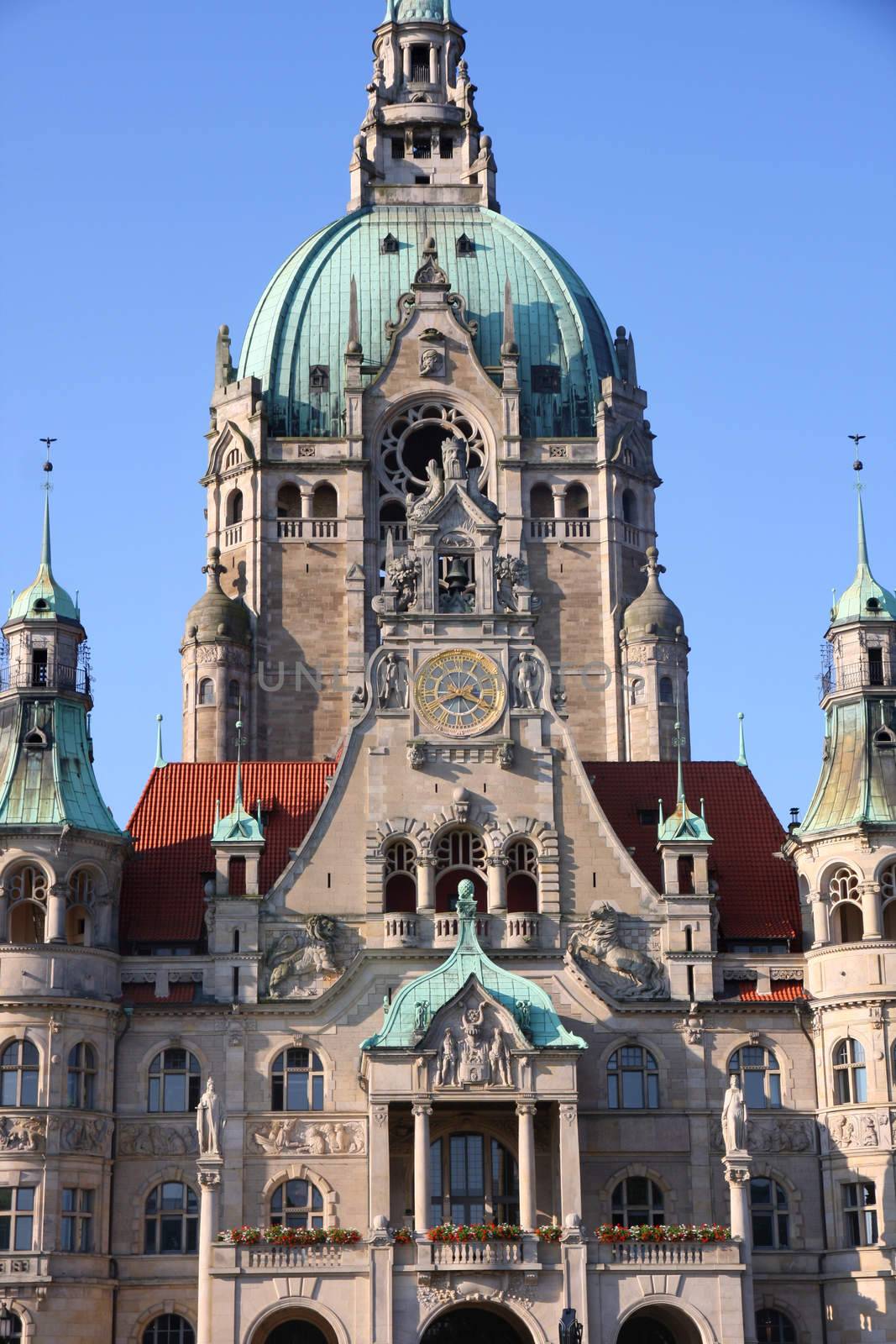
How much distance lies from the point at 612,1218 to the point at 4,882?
18.5 m

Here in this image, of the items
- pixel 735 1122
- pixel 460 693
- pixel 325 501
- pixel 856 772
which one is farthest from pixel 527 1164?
pixel 325 501

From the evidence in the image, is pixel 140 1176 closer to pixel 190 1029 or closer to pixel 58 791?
pixel 190 1029

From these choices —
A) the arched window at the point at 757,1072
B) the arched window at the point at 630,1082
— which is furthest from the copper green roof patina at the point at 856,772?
the arched window at the point at 630,1082

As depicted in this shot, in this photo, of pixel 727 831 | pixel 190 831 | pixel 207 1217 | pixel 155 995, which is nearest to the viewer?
pixel 207 1217

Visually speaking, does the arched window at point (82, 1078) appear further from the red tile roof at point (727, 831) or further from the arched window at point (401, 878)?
the red tile roof at point (727, 831)

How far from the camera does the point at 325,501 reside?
313ft

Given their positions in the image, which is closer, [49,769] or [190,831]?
[49,769]

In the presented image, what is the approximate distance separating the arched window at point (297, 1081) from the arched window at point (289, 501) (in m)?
23.0

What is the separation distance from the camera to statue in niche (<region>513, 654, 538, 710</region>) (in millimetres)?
81500

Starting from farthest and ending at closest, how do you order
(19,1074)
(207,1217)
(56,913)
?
(56,913), (19,1074), (207,1217)

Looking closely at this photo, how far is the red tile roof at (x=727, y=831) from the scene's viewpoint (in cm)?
8212

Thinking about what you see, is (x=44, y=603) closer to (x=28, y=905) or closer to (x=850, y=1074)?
(x=28, y=905)

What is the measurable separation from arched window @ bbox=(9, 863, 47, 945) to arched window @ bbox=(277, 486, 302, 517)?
20.0m

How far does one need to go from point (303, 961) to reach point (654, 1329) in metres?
13.4
